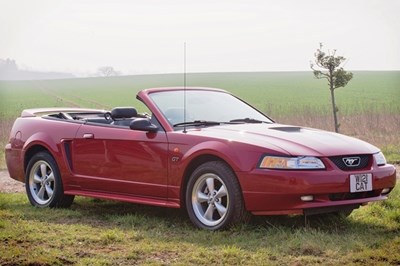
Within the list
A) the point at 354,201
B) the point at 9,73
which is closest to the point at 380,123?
the point at 354,201

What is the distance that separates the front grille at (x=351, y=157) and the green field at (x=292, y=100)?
22.2 ft

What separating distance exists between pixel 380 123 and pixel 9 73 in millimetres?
74464

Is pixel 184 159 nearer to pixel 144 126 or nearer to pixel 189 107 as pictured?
pixel 144 126

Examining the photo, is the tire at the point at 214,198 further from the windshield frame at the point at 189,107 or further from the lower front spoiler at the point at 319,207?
the windshield frame at the point at 189,107

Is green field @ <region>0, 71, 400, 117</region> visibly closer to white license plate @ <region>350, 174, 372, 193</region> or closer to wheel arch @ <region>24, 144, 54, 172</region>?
wheel arch @ <region>24, 144, 54, 172</region>

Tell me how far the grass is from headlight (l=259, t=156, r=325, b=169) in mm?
585

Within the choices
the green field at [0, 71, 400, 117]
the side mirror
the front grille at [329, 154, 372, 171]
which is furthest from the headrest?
the green field at [0, 71, 400, 117]

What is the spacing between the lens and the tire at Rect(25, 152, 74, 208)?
8422 millimetres

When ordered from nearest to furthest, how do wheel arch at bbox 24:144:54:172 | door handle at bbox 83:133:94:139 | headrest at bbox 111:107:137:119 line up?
headrest at bbox 111:107:137:119, door handle at bbox 83:133:94:139, wheel arch at bbox 24:144:54:172

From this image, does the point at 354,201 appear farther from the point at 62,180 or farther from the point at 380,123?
the point at 380,123

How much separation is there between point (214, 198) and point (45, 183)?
282 centimetres

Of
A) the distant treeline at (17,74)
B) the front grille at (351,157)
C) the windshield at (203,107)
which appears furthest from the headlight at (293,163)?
the distant treeline at (17,74)

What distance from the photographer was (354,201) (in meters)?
6.45

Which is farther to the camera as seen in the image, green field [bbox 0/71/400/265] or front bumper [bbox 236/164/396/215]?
front bumper [bbox 236/164/396/215]
